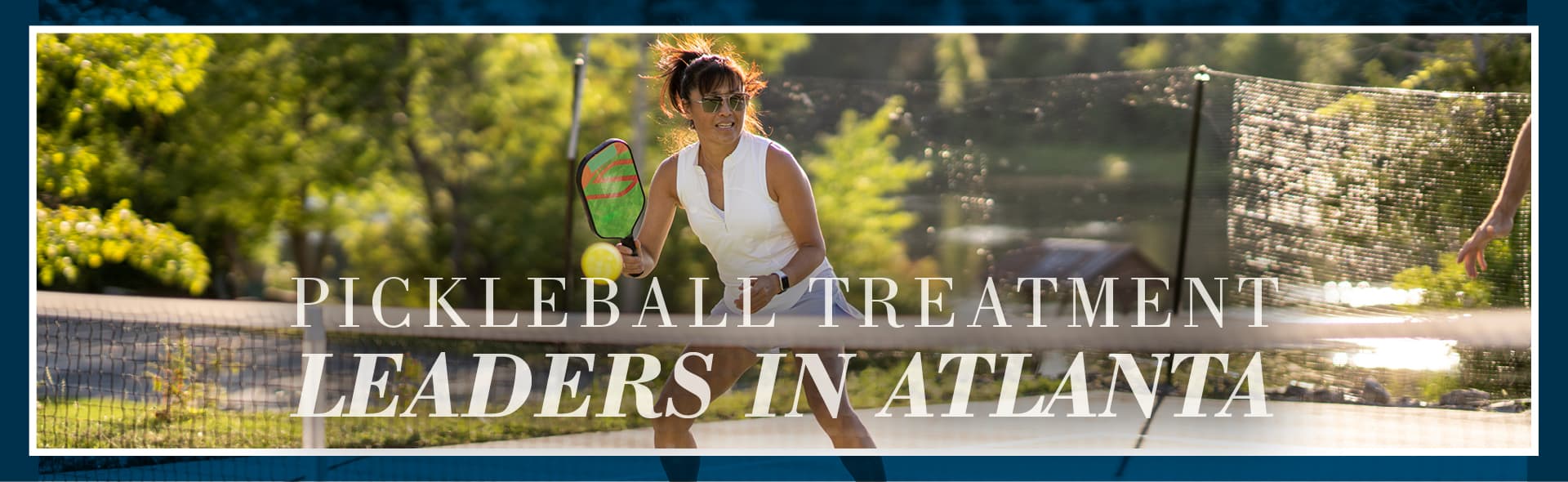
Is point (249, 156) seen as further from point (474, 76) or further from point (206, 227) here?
point (474, 76)

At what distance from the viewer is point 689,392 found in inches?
138

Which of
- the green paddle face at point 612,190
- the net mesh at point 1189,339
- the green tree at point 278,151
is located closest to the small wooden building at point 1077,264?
the net mesh at point 1189,339

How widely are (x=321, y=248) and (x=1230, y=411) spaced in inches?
257

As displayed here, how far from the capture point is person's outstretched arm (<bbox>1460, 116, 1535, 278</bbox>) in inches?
153

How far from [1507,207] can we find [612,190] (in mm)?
2480

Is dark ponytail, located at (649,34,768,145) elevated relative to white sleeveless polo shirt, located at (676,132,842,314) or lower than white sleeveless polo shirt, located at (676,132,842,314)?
elevated

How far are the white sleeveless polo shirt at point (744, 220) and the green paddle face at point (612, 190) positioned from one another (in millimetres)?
132

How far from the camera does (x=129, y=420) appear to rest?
5.41 meters

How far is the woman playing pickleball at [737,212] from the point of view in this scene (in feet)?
11.6

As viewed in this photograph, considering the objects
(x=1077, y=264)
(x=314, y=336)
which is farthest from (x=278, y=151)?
(x=314, y=336)

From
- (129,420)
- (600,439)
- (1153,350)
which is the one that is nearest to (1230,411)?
(1153,350)

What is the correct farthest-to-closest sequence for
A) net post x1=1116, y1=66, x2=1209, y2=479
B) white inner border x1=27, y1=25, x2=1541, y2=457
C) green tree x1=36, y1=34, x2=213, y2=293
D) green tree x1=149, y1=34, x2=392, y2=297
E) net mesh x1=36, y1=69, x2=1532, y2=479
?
1. green tree x1=149, y1=34, x2=392, y2=297
2. net post x1=1116, y1=66, x2=1209, y2=479
3. green tree x1=36, y1=34, x2=213, y2=293
4. net mesh x1=36, y1=69, x2=1532, y2=479
5. white inner border x1=27, y1=25, x2=1541, y2=457

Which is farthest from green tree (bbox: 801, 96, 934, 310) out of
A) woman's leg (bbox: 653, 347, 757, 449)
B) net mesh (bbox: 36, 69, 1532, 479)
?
woman's leg (bbox: 653, 347, 757, 449)

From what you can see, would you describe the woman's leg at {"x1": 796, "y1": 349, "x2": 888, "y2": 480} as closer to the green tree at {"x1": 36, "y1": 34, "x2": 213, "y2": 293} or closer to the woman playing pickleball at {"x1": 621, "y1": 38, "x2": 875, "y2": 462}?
the woman playing pickleball at {"x1": 621, "y1": 38, "x2": 875, "y2": 462}
